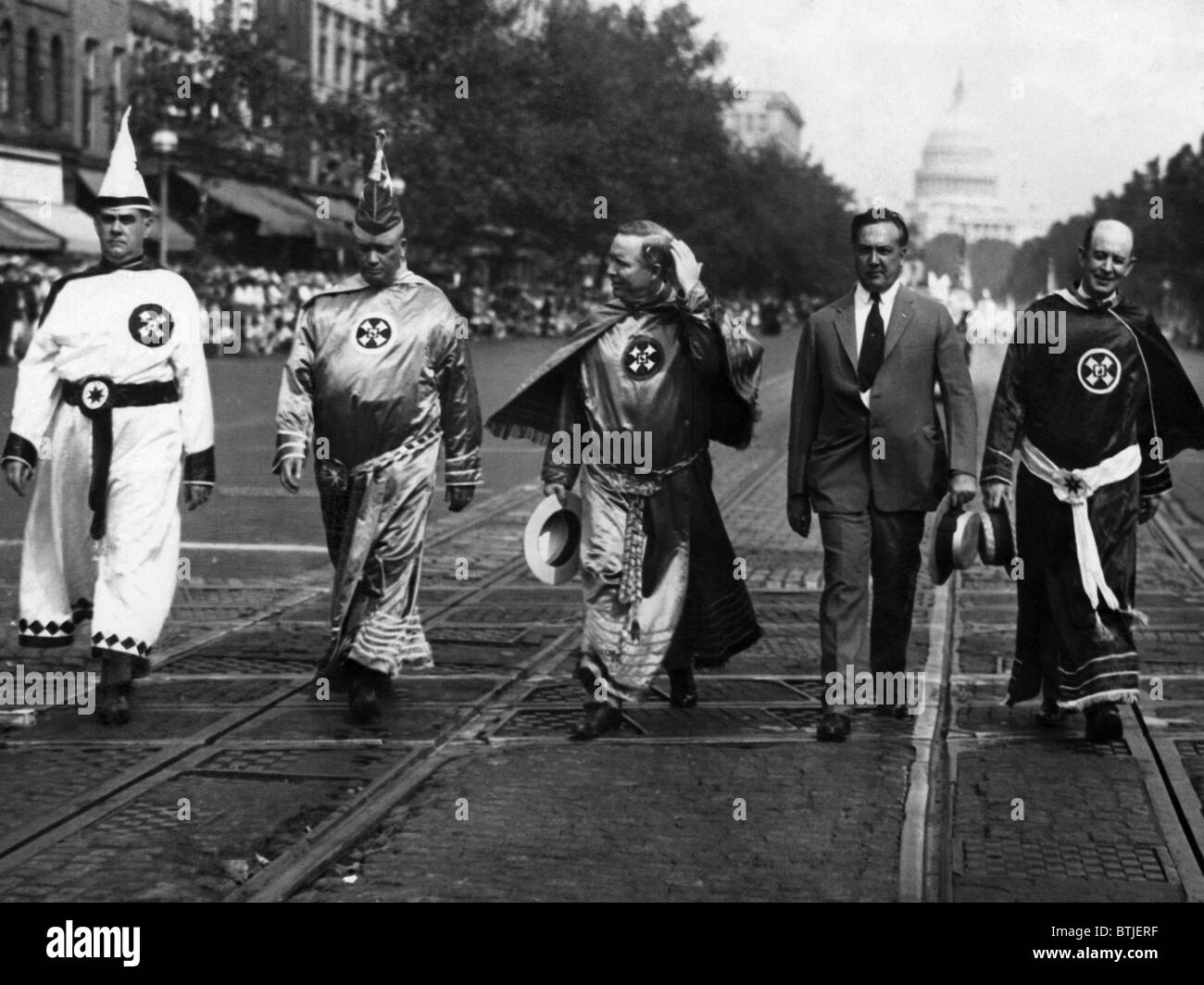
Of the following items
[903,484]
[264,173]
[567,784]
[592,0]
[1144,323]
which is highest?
[592,0]

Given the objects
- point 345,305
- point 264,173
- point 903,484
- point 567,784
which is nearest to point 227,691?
point 345,305

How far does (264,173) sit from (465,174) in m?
5.17

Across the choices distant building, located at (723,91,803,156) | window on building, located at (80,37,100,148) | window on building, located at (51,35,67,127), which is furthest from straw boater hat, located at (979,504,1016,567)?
distant building, located at (723,91,803,156)

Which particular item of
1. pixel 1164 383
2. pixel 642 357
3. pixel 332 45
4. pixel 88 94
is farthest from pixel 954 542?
pixel 332 45

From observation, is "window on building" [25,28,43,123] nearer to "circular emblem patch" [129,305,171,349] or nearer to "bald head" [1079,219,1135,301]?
"circular emblem patch" [129,305,171,349]

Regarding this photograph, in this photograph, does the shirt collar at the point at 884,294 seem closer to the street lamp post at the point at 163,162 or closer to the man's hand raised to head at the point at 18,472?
the man's hand raised to head at the point at 18,472

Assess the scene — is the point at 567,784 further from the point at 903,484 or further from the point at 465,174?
the point at 465,174

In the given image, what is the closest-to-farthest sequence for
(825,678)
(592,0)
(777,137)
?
(825,678) → (592,0) → (777,137)

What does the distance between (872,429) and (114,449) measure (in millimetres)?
2550

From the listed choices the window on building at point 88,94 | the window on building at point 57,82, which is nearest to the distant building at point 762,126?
the window on building at point 88,94

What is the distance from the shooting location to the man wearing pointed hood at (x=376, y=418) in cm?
821

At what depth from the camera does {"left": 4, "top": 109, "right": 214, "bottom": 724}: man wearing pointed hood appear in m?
8.05

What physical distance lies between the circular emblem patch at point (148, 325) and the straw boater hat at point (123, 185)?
38cm

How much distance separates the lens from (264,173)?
53969 mm
